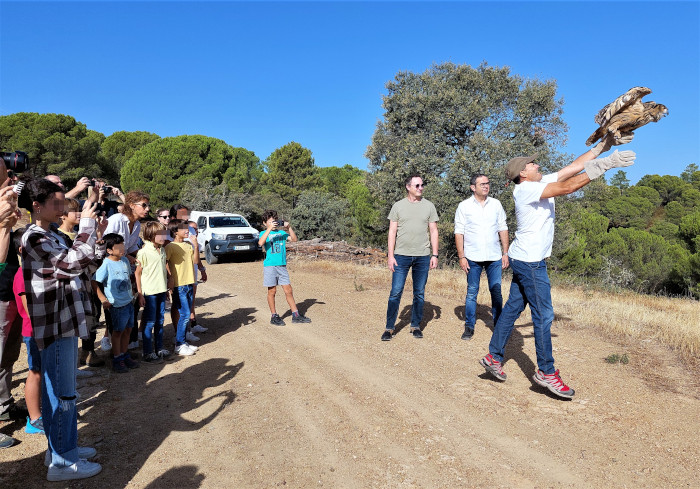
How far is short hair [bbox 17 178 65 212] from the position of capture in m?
2.87

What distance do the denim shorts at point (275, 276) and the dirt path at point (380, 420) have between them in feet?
3.48

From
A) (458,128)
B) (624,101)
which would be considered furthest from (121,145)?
(624,101)

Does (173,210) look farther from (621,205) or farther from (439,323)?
(621,205)

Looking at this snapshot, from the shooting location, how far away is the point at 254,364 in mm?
5234

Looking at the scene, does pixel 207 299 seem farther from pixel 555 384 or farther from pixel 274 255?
pixel 555 384

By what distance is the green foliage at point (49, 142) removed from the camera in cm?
3167

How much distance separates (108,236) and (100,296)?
26.8 inches

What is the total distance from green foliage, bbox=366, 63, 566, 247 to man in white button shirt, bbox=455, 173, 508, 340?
34.6 ft

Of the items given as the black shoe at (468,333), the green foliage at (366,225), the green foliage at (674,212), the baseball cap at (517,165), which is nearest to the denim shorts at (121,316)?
the black shoe at (468,333)

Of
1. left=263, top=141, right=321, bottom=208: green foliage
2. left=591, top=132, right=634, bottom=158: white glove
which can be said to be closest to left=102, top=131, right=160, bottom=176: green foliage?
left=263, top=141, right=321, bottom=208: green foliage

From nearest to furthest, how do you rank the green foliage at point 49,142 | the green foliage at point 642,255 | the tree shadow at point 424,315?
the tree shadow at point 424,315 → the green foliage at point 642,255 → the green foliage at point 49,142

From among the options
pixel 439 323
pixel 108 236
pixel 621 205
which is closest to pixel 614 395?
pixel 439 323

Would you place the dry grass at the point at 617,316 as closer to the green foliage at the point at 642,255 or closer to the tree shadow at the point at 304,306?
the tree shadow at the point at 304,306

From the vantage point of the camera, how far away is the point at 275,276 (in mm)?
6961
